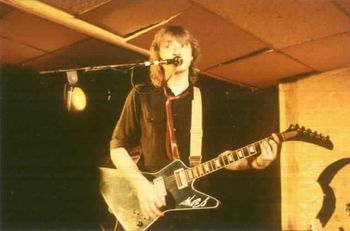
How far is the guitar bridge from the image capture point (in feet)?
7.13

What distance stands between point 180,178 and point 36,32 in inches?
44.5

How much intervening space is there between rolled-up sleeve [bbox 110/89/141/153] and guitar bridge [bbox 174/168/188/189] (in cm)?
29

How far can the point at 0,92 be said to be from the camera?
2293mm

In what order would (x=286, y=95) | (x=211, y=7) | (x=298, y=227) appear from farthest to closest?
1. (x=286, y=95)
2. (x=298, y=227)
3. (x=211, y=7)

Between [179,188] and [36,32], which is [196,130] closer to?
[179,188]

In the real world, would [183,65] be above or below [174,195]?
above

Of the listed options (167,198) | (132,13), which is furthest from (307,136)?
(132,13)

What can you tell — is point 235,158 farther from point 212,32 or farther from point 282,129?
point 212,32

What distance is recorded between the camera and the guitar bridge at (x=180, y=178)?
217cm

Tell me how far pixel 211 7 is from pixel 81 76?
0.88m

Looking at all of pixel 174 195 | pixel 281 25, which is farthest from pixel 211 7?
pixel 174 195

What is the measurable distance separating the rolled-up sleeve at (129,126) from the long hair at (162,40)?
16 centimetres

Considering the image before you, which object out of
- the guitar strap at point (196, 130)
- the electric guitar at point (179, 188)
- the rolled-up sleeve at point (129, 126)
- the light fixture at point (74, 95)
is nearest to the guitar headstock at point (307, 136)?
the electric guitar at point (179, 188)

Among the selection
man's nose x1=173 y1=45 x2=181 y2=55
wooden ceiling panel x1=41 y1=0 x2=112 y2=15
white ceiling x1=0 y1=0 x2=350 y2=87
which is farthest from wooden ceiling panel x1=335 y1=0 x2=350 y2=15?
wooden ceiling panel x1=41 y1=0 x2=112 y2=15
